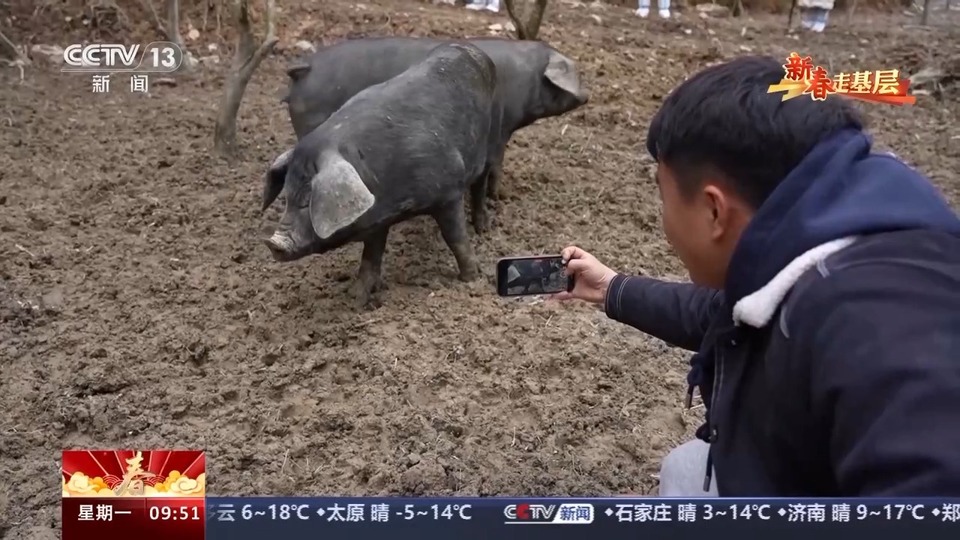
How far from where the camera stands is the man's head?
0.90 metres

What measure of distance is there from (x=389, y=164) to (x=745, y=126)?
1186 millimetres

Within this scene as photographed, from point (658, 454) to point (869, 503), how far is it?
839mm

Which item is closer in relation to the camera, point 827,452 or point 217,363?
point 827,452

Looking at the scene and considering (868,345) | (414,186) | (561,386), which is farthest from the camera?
(414,186)

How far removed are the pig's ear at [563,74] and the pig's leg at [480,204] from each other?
1.05 feet

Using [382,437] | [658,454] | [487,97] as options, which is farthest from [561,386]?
[487,97]

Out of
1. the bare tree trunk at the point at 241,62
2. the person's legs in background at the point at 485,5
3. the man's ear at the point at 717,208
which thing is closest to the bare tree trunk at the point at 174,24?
the bare tree trunk at the point at 241,62

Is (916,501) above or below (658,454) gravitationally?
above

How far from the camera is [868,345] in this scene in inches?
30.8

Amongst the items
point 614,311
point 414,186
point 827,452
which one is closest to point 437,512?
point 827,452

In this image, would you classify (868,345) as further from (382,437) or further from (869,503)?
(382,437)

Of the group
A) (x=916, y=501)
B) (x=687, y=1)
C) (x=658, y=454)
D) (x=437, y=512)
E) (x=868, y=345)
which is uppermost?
(x=687, y=1)

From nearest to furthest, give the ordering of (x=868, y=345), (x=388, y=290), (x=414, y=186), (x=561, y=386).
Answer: (x=868, y=345) → (x=561, y=386) → (x=414, y=186) → (x=388, y=290)

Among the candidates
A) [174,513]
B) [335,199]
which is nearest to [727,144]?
[174,513]
